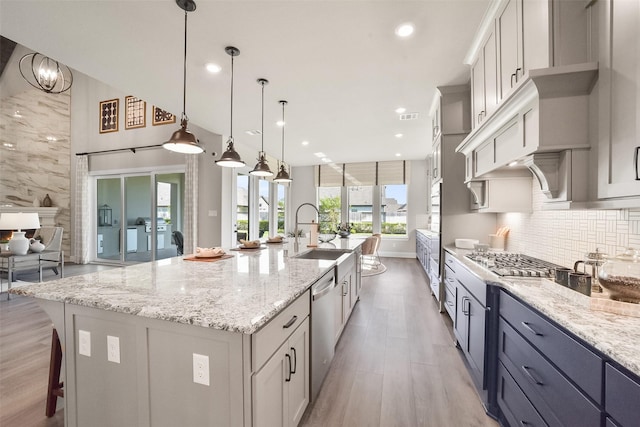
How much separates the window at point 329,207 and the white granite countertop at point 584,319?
6.68 meters

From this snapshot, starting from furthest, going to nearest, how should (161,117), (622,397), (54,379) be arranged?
(161,117)
(54,379)
(622,397)

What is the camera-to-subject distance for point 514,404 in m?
1.43

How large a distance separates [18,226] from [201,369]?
557 centimetres

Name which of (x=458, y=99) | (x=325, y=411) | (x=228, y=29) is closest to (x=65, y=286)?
(x=325, y=411)

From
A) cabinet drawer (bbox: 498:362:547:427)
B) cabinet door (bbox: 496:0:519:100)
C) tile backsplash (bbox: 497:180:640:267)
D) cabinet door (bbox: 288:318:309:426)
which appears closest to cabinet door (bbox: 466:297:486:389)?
cabinet drawer (bbox: 498:362:547:427)

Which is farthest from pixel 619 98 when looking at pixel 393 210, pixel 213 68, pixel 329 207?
pixel 329 207

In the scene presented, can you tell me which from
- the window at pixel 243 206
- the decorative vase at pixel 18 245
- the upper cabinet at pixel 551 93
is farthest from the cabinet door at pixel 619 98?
the decorative vase at pixel 18 245

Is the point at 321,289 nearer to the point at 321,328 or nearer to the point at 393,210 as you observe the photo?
the point at 321,328

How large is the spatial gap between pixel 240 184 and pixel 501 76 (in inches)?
215

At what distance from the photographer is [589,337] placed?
0.87 meters

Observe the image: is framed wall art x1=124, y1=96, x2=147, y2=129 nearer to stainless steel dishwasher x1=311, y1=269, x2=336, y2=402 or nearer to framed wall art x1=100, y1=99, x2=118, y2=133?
framed wall art x1=100, y1=99, x2=118, y2=133

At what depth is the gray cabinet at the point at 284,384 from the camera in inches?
41.0

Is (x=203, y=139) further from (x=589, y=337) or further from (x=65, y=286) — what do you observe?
(x=589, y=337)

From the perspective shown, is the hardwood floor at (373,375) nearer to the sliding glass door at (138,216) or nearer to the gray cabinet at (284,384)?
the gray cabinet at (284,384)
